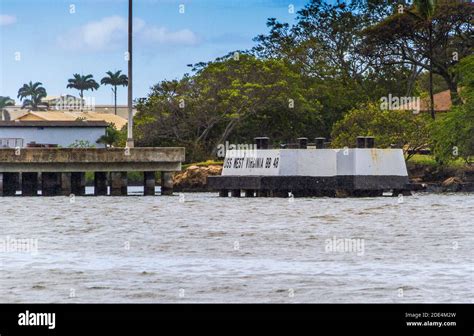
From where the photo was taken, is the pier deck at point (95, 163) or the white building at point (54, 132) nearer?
the pier deck at point (95, 163)

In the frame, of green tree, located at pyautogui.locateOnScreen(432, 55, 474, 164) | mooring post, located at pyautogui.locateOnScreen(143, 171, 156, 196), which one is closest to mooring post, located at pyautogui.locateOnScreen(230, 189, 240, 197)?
mooring post, located at pyautogui.locateOnScreen(143, 171, 156, 196)

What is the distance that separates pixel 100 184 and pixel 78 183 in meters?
1.74

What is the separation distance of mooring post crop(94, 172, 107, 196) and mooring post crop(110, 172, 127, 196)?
6.67 ft

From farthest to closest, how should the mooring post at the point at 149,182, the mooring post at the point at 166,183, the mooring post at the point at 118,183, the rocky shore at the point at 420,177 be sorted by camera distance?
the rocky shore at the point at 420,177
the mooring post at the point at 166,183
the mooring post at the point at 149,182
the mooring post at the point at 118,183

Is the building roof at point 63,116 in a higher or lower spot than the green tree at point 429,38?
lower

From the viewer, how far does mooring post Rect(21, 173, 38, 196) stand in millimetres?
79938

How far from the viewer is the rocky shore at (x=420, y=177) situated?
282 ft

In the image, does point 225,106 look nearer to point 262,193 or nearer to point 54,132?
point 262,193

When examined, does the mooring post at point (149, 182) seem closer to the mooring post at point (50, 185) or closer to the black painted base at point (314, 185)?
the black painted base at point (314, 185)

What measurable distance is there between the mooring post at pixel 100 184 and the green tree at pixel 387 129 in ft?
64.2

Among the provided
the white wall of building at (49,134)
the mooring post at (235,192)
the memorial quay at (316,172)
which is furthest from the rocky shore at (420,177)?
the white wall of building at (49,134)

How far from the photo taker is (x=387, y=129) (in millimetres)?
94812
